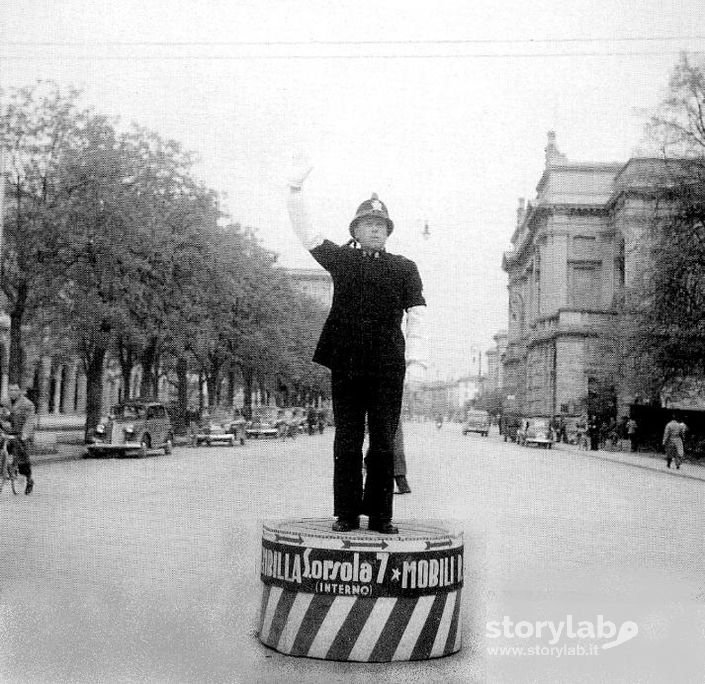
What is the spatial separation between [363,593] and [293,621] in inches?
17.2

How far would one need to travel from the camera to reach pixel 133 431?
1039 inches

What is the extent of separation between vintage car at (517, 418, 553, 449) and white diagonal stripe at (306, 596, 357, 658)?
1583 inches

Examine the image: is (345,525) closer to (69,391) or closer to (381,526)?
(381,526)

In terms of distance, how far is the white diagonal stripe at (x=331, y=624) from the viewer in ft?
15.6

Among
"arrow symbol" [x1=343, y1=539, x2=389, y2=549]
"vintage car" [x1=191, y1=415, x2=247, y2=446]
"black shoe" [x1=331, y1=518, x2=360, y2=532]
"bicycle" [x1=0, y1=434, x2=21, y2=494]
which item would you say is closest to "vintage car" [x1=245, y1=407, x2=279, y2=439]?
"vintage car" [x1=191, y1=415, x2=247, y2=446]

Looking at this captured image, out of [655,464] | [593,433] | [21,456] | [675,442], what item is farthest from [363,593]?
[593,433]

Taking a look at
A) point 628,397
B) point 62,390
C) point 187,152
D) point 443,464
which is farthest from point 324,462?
point 62,390

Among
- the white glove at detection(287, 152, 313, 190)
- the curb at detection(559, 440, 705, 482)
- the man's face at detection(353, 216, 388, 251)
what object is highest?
the white glove at detection(287, 152, 313, 190)

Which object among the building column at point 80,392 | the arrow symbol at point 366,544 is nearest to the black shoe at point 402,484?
the arrow symbol at point 366,544

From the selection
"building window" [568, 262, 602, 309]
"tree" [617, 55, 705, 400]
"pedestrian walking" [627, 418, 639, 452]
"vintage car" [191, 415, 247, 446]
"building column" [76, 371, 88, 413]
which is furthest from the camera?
"building column" [76, 371, 88, 413]

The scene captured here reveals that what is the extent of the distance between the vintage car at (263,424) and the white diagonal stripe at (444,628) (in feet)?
115

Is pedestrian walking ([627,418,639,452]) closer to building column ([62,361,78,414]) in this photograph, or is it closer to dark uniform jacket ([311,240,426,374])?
building column ([62,361,78,414])

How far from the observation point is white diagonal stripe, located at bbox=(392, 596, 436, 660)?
15.9ft

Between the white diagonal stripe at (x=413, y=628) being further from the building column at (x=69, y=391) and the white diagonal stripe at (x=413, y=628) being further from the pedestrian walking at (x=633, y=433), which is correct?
the building column at (x=69, y=391)
